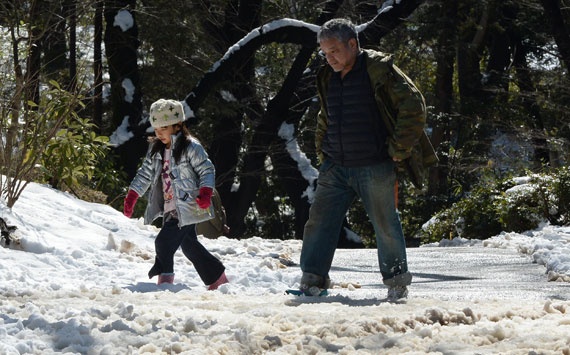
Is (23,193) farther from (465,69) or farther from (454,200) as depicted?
(465,69)

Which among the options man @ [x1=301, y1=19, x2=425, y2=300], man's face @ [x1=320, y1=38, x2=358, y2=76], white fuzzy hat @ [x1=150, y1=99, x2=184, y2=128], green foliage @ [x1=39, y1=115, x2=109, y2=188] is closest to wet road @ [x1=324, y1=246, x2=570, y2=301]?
man @ [x1=301, y1=19, x2=425, y2=300]

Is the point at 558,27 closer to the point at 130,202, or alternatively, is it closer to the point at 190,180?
the point at 190,180

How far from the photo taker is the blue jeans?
705 centimetres

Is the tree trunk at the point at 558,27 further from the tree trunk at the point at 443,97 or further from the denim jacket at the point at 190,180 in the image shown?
the denim jacket at the point at 190,180

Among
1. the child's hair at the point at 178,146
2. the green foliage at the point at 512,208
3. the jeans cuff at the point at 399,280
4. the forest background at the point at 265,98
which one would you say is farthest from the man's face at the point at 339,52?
the green foliage at the point at 512,208

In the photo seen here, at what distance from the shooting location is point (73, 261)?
29.0ft

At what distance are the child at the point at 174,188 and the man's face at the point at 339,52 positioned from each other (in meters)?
1.49

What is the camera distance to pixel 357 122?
706cm

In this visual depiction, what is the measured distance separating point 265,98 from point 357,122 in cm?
1572

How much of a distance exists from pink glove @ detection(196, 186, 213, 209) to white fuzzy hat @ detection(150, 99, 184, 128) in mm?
597

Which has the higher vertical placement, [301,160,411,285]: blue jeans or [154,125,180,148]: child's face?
[154,125,180,148]: child's face

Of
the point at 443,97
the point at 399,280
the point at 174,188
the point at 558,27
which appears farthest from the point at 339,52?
the point at 443,97

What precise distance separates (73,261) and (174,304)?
94.1 inches

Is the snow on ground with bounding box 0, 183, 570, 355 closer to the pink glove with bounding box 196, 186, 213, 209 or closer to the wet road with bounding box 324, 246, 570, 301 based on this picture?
the wet road with bounding box 324, 246, 570, 301
